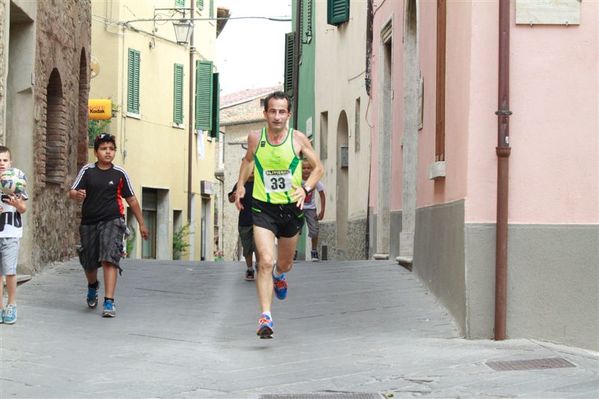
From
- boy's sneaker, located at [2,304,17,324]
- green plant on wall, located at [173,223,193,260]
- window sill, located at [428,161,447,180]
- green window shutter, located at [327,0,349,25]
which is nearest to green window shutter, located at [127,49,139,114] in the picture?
green plant on wall, located at [173,223,193,260]

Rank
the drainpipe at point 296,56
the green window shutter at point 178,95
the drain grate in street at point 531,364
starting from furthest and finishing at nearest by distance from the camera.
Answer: the green window shutter at point 178,95 → the drainpipe at point 296,56 → the drain grate in street at point 531,364

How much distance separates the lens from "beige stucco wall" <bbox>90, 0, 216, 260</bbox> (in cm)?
3197

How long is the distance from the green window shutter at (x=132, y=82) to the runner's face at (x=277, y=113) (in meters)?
23.7

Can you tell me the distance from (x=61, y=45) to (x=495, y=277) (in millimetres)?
8315

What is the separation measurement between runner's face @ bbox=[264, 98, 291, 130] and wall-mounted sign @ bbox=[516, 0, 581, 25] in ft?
6.16

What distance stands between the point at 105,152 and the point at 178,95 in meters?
26.0

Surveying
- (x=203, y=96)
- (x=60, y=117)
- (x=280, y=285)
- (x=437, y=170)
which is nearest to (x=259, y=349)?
(x=280, y=285)

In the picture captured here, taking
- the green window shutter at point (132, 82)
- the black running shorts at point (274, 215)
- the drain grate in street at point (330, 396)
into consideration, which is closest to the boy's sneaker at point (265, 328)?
the black running shorts at point (274, 215)

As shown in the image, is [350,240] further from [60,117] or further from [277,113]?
[277,113]

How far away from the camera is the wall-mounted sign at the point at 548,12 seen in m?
9.44

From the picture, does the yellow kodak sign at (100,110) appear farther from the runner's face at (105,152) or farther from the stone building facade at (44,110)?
the runner's face at (105,152)

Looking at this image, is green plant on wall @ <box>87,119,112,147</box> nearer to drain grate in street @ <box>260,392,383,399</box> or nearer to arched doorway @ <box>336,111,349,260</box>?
arched doorway @ <box>336,111,349,260</box>

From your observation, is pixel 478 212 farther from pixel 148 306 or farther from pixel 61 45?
pixel 61 45

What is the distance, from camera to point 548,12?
9.45 m
